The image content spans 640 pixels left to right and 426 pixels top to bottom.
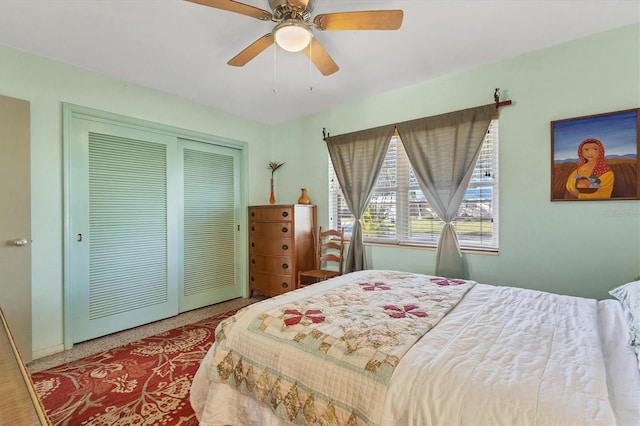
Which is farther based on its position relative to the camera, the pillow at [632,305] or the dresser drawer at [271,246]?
the dresser drawer at [271,246]

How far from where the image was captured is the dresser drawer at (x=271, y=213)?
3566 millimetres

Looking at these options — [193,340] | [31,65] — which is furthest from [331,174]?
[31,65]

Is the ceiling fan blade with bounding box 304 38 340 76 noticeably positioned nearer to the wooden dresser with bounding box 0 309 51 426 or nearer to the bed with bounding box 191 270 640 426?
the bed with bounding box 191 270 640 426

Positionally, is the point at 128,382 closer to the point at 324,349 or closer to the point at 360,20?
the point at 324,349

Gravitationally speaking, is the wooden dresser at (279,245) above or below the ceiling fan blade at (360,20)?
below

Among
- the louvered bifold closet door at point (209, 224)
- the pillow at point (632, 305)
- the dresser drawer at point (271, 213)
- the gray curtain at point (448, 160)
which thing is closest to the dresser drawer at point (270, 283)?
the louvered bifold closet door at point (209, 224)

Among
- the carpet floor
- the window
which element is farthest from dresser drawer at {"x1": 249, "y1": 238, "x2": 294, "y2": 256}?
the carpet floor

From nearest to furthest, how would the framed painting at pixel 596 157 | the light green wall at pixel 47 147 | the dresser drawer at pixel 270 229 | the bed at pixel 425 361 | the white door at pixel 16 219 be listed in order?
the bed at pixel 425 361 < the framed painting at pixel 596 157 < the white door at pixel 16 219 < the light green wall at pixel 47 147 < the dresser drawer at pixel 270 229

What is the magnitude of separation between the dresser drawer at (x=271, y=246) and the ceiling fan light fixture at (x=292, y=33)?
2.27m

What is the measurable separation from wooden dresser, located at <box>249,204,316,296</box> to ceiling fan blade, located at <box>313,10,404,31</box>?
2142 mm

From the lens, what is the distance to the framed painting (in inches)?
81.4

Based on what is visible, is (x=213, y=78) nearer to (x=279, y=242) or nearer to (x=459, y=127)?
(x=279, y=242)

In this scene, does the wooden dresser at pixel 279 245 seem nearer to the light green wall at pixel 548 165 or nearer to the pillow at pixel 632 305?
the light green wall at pixel 548 165

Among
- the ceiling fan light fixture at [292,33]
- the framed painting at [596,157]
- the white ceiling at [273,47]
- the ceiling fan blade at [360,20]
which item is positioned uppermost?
the white ceiling at [273,47]
